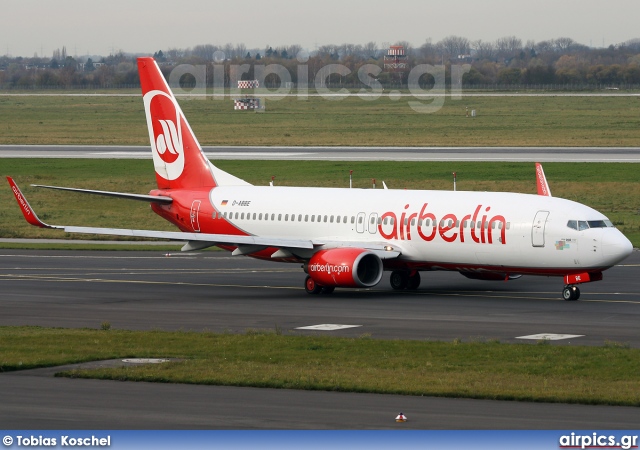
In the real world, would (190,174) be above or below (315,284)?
above

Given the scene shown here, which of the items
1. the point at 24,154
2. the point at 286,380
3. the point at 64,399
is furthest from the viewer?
the point at 24,154

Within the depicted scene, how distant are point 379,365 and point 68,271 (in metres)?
28.1

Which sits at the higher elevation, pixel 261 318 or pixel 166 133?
pixel 166 133

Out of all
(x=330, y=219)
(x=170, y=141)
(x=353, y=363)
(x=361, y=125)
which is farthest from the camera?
(x=361, y=125)

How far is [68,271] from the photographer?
54.7 m

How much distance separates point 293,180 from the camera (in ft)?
285

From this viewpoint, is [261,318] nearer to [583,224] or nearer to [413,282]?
[413,282]

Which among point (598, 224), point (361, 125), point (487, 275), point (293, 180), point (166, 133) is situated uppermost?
point (166, 133)

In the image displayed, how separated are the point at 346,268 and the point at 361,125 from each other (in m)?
108

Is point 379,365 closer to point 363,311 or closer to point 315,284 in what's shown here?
point 363,311

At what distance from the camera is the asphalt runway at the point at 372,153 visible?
98.3 metres

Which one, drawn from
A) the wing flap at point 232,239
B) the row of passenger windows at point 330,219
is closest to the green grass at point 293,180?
the row of passenger windows at point 330,219

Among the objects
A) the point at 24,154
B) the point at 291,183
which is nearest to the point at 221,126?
the point at 24,154

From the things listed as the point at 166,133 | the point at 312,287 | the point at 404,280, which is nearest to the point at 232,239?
the point at 312,287
